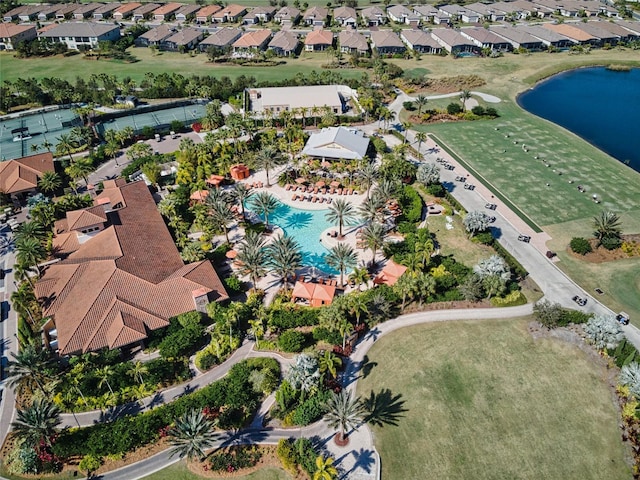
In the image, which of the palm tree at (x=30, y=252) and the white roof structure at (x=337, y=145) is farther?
the white roof structure at (x=337, y=145)

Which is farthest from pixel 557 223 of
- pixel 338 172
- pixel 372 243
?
pixel 338 172

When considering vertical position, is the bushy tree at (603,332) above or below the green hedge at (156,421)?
above

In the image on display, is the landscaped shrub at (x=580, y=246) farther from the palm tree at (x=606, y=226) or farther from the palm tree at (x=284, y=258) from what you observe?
the palm tree at (x=284, y=258)

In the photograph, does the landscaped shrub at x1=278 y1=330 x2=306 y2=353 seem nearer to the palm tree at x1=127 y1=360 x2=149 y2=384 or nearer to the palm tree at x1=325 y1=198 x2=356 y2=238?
the palm tree at x1=127 y1=360 x2=149 y2=384

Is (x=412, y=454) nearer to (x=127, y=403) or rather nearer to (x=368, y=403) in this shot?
(x=368, y=403)

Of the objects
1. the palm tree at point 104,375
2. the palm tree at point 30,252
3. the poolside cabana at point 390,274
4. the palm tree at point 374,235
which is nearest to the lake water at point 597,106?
the poolside cabana at point 390,274

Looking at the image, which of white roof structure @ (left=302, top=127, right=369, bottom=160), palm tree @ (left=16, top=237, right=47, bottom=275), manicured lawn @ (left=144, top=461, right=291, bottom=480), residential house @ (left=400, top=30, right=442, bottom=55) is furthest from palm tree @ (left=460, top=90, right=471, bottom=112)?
manicured lawn @ (left=144, top=461, right=291, bottom=480)

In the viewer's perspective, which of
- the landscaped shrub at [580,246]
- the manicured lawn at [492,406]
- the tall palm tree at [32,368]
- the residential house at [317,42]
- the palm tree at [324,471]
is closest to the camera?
the palm tree at [324,471]
